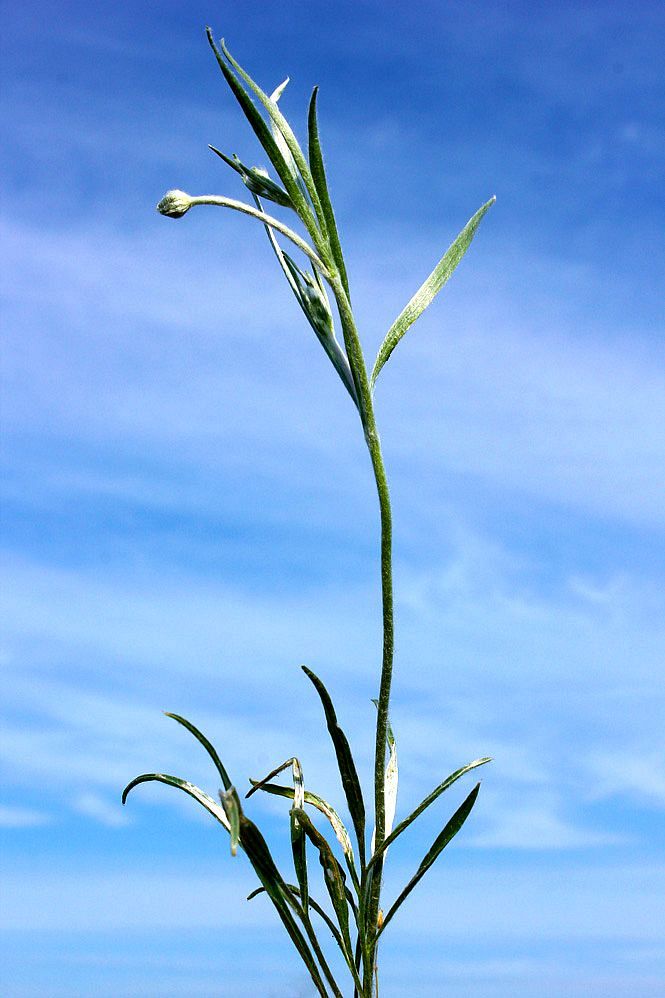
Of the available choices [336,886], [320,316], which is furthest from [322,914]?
[320,316]

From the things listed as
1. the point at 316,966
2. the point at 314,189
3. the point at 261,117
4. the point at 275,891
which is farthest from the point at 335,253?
the point at 316,966

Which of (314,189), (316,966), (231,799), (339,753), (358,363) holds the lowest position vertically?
(316,966)

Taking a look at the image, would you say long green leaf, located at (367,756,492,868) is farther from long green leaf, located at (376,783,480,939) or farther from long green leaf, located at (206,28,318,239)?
long green leaf, located at (206,28,318,239)

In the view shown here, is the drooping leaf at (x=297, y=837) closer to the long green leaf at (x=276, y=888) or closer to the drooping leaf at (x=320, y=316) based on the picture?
the long green leaf at (x=276, y=888)

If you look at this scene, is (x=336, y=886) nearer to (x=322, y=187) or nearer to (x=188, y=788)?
(x=188, y=788)

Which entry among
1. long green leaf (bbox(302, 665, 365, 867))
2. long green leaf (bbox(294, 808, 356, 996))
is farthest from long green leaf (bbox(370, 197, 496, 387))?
long green leaf (bbox(294, 808, 356, 996))

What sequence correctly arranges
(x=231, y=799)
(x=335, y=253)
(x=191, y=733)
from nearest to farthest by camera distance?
(x=231, y=799), (x=191, y=733), (x=335, y=253)

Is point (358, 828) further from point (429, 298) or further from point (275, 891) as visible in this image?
point (429, 298)
